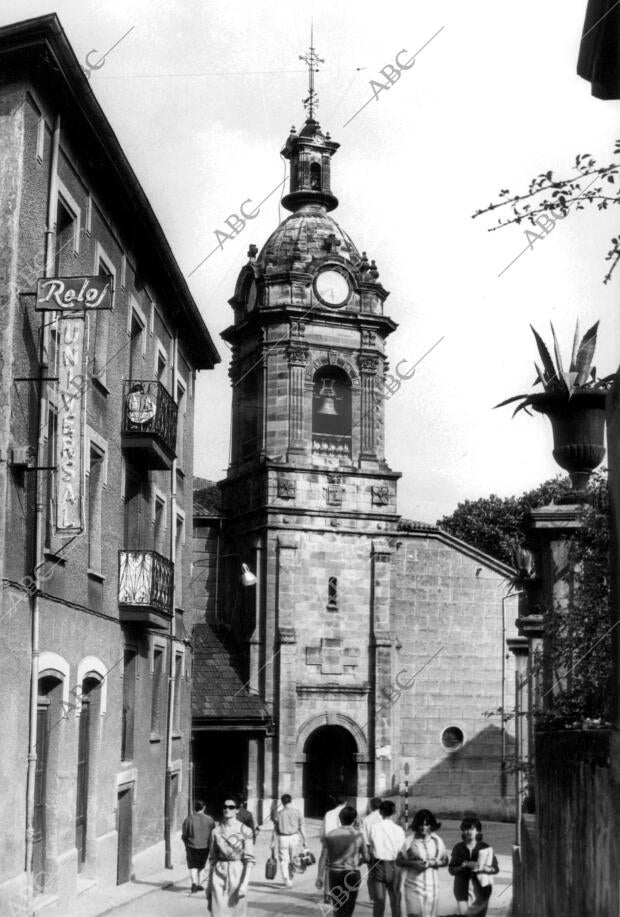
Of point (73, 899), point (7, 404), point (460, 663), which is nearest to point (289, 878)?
point (73, 899)

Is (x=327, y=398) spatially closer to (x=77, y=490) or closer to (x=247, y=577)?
(x=247, y=577)

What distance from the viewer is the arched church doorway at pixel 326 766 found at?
4109cm

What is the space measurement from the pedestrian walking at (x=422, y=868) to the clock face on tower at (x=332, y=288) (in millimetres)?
31641

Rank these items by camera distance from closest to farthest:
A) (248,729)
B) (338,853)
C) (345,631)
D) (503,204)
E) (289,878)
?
(503,204), (338,853), (289,878), (248,729), (345,631)

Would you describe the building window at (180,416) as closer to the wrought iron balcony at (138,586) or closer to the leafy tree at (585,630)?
the wrought iron balcony at (138,586)

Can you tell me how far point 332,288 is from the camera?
43438mm

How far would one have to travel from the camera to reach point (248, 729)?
38781mm

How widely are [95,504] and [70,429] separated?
4489 mm

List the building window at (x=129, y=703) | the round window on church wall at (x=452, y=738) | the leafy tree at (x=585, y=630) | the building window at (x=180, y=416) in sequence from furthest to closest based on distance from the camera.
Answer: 1. the round window on church wall at (x=452, y=738)
2. the building window at (x=180, y=416)
3. the building window at (x=129, y=703)
4. the leafy tree at (x=585, y=630)

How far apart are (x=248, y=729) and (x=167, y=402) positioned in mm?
17551

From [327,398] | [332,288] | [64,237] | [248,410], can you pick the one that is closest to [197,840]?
[64,237]

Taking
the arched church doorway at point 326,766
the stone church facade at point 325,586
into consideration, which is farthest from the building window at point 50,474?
the arched church doorway at point 326,766

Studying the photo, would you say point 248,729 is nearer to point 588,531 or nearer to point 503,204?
point 588,531

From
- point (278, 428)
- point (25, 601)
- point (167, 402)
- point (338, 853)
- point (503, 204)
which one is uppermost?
point (278, 428)
